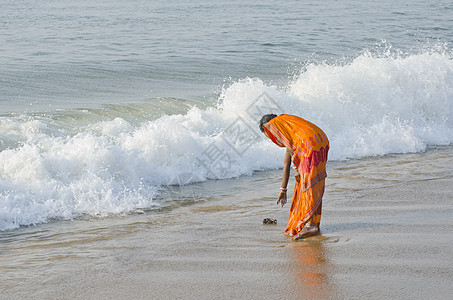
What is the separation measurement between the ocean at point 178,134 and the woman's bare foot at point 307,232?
16cm

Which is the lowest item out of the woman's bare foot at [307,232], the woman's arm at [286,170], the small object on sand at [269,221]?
the small object on sand at [269,221]

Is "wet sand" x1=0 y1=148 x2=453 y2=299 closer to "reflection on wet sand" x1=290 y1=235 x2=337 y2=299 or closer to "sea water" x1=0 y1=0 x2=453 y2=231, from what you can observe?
"reflection on wet sand" x1=290 y1=235 x2=337 y2=299

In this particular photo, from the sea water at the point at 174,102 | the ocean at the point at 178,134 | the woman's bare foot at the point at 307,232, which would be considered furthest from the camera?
the sea water at the point at 174,102

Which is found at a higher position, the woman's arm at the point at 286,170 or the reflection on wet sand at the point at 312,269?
the woman's arm at the point at 286,170

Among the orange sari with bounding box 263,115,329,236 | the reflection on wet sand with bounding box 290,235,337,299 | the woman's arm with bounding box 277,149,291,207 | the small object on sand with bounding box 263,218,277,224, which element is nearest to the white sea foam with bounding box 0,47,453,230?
the small object on sand with bounding box 263,218,277,224

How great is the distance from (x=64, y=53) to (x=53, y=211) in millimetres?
11002

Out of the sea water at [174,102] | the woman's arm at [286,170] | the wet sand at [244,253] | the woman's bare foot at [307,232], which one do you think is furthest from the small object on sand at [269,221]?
the sea water at [174,102]

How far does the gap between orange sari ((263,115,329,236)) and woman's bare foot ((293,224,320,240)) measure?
38mm

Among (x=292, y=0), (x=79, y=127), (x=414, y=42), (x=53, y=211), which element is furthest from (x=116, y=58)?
(x=292, y=0)

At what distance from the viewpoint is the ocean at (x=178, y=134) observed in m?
5.50

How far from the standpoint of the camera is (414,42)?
2189cm

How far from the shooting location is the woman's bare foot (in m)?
5.06

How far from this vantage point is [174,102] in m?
12.0

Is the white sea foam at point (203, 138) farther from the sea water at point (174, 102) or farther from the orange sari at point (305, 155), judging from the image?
the orange sari at point (305, 155)
